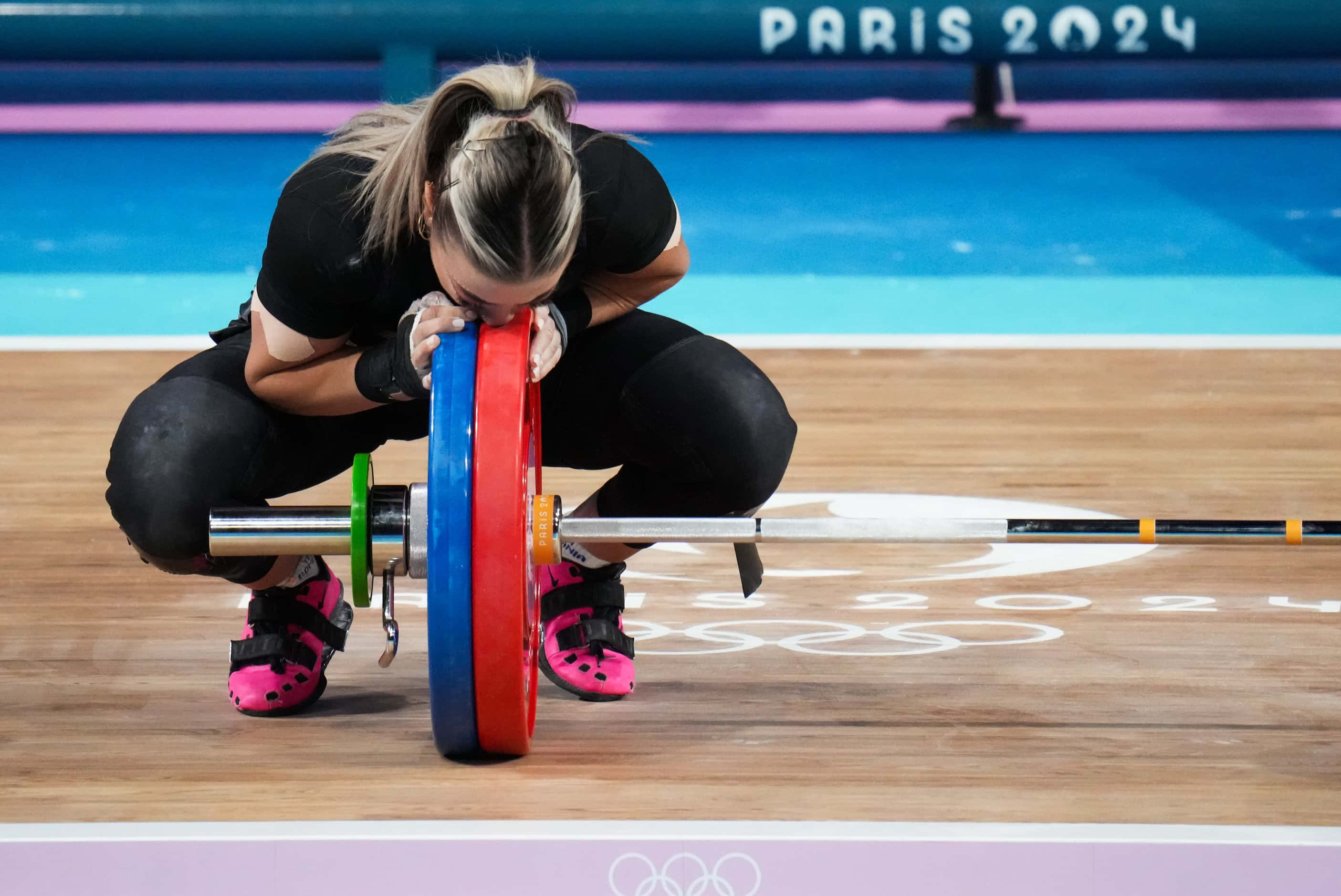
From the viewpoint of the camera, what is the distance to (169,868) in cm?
129

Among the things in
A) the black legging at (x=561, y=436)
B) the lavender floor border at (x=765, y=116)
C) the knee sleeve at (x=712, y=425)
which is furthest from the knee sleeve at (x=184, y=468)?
the lavender floor border at (x=765, y=116)

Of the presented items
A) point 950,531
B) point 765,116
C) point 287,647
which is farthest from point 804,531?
point 765,116

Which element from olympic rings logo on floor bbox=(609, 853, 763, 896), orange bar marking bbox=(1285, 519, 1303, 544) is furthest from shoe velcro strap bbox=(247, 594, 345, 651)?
orange bar marking bbox=(1285, 519, 1303, 544)

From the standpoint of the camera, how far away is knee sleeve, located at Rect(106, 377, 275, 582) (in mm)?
1546

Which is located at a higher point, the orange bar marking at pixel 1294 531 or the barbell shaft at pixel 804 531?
the barbell shaft at pixel 804 531

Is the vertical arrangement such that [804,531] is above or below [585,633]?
above

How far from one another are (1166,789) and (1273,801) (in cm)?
9

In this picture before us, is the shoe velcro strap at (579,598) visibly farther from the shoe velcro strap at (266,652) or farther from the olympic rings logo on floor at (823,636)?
the shoe velcro strap at (266,652)

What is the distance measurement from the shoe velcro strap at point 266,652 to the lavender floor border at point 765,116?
14.5 ft

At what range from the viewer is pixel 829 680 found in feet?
5.74

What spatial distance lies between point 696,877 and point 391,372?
0.56 meters

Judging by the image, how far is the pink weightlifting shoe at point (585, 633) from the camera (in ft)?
5.57

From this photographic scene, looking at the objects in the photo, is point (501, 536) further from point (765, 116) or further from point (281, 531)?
point (765, 116)

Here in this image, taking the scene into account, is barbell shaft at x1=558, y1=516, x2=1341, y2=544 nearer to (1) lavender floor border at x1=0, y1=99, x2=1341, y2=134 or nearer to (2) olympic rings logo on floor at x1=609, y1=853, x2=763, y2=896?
(2) olympic rings logo on floor at x1=609, y1=853, x2=763, y2=896
